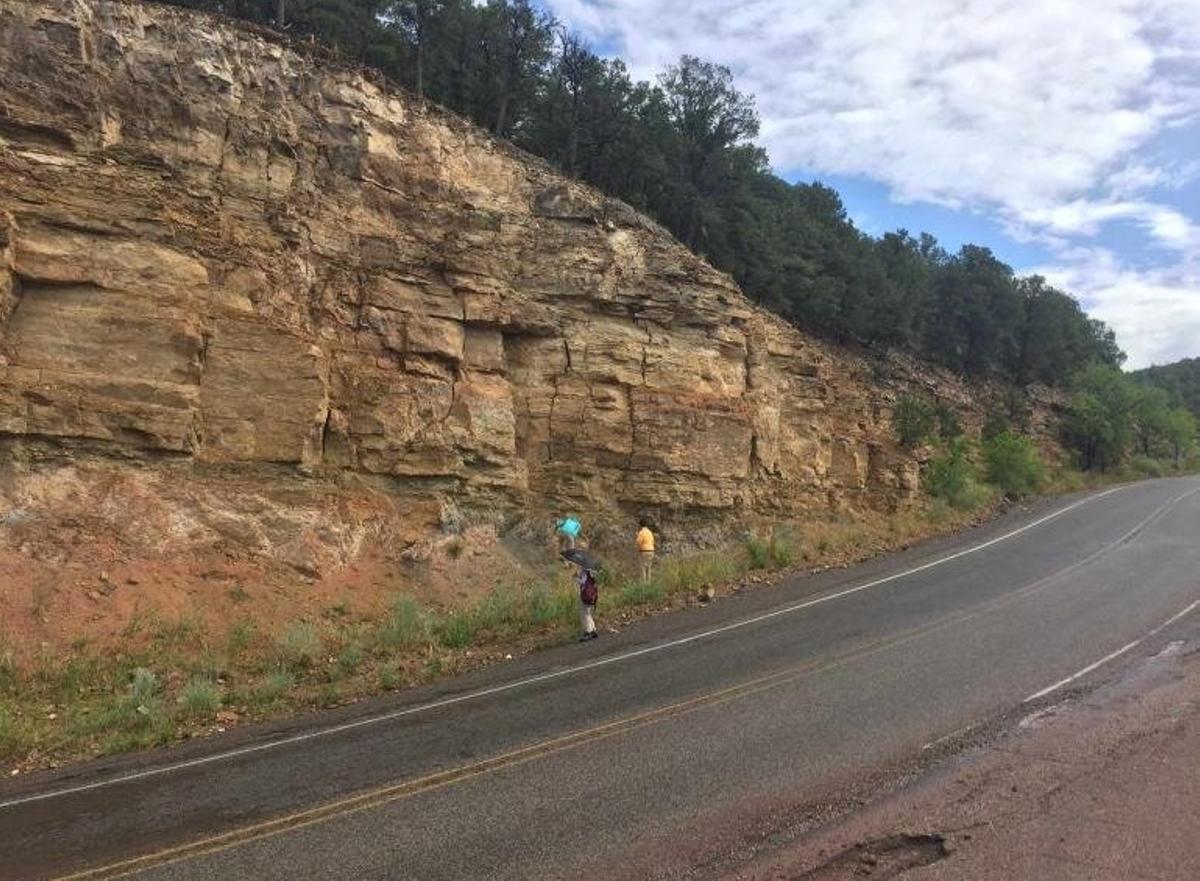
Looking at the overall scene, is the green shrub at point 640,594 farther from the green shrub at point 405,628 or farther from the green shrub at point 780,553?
the green shrub at point 780,553

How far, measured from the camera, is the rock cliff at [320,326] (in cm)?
1509

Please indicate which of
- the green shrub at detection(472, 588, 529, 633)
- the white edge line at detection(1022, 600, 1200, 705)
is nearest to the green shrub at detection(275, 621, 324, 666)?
the green shrub at detection(472, 588, 529, 633)

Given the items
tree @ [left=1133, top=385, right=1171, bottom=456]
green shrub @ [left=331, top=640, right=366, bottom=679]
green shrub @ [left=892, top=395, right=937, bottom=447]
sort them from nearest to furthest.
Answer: green shrub @ [left=331, top=640, right=366, bottom=679] → green shrub @ [left=892, top=395, right=937, bottom=447] → tree @ [left=1133, top=385, right=1171, bottom=456]

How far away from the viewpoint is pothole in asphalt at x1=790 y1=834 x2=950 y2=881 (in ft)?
16.1

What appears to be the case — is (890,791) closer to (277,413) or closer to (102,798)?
(102,798)

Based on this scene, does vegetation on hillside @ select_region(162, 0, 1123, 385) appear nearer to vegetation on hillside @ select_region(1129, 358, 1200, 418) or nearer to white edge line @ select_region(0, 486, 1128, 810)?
white edge line @ select_region(0, 486, 1128, 810)

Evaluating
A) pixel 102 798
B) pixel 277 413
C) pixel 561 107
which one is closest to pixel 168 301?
pixel 277 413

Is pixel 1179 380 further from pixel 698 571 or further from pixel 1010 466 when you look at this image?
pixel 698 571

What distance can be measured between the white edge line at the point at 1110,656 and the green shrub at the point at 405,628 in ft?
28.9

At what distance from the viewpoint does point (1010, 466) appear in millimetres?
33844

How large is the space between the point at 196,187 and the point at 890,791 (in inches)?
665

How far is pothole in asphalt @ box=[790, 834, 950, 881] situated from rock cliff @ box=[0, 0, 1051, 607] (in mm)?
12955

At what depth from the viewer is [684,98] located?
34438 millimetres

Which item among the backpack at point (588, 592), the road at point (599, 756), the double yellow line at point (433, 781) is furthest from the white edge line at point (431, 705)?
the double yellow line at point (433, 781)
